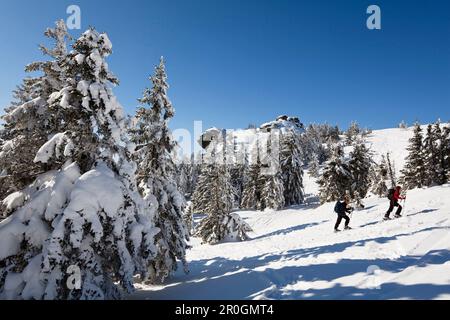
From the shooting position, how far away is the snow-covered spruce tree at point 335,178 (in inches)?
1556

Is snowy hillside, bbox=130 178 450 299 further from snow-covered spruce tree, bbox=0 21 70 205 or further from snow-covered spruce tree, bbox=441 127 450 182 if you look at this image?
snow-covered spruce tree, bbox=441 127 450 182

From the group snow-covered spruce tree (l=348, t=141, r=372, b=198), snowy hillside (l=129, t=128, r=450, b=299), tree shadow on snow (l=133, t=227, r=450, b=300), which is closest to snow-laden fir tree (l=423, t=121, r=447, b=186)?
snow-covered spruce tree (l=348, t=141, r=372, b=198)

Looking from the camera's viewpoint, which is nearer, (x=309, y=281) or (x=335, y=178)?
(x=309, y=281)

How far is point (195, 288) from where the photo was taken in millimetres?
10883

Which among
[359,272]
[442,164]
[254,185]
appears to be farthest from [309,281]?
[254,185]

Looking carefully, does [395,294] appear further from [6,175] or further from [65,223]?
[6,175]

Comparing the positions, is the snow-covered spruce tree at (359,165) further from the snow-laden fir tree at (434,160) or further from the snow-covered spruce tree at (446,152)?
the snow-covered spruce tree at (446,152)

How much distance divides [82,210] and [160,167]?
693cm

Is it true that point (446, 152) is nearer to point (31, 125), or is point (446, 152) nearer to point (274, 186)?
point (274, 186)

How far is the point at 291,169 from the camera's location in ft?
163

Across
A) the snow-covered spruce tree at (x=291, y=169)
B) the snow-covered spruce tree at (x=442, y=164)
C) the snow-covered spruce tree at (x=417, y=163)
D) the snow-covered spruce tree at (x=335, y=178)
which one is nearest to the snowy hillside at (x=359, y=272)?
the snow-covered spruce tree at (x=335, y=178)

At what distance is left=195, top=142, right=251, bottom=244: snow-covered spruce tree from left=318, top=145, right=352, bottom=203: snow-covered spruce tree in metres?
15.6

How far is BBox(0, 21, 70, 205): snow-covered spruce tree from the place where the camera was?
10.8 m
